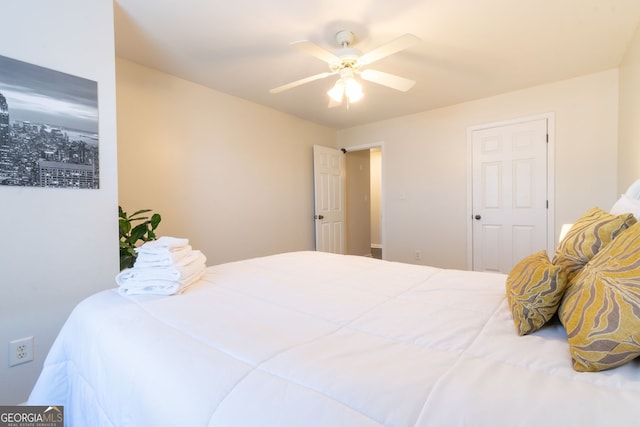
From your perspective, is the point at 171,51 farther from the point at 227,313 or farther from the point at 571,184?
the point at 571,184

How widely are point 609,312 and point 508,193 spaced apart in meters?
3.24

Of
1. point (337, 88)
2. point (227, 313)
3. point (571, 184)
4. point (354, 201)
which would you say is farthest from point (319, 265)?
point (354, 201)

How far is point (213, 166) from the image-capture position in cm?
305

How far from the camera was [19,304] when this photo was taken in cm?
Answer: 144

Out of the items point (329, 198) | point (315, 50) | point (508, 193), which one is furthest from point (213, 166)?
point (508, 193)

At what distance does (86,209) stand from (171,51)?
1.50 m

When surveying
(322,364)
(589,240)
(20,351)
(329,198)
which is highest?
(329,198)

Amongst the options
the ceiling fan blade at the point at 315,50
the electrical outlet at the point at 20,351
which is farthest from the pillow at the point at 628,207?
the electrical outlet at the point at 20,351

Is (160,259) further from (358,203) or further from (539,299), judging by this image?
(358,203)

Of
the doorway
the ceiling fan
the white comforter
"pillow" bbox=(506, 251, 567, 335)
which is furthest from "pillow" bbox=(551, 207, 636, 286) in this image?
the doorway

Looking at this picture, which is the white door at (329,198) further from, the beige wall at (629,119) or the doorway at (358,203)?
the beige wall at (629,119)

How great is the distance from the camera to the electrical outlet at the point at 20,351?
1426 mm

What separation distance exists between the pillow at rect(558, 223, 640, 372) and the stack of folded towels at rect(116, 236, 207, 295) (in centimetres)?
134

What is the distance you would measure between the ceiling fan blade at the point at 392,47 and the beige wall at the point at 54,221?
5.41ft
